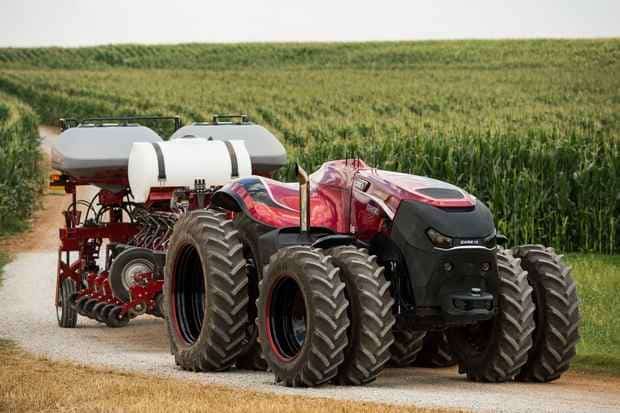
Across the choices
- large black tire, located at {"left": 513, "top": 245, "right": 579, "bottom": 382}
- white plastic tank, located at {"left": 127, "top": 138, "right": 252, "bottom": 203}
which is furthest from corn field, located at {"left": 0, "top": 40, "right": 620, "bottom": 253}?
large black tire, located at {"left": 513, "top": 245, "right": 579, "bottom": 382}

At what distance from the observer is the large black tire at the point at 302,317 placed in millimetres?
11734

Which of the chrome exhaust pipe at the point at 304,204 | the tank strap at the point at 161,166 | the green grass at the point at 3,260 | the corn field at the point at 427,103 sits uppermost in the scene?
the corn field at the point at 427,103

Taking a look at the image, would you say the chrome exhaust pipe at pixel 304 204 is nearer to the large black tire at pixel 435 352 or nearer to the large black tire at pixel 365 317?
the large black tire at pixel 365 317

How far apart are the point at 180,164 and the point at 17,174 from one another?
67.1 ft

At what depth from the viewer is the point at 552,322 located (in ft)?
41.2

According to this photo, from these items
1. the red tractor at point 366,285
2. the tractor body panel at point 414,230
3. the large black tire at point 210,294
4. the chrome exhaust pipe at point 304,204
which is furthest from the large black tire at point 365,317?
the large black tire at point 210,294

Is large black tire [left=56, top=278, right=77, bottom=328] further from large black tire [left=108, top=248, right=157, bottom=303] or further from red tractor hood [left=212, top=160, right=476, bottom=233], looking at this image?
red tractor hood [left=212, top=160, right=476, bottom=233]

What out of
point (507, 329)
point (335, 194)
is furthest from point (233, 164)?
point (507, 329)

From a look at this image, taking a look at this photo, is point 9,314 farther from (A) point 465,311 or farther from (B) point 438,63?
(B) point 438,63

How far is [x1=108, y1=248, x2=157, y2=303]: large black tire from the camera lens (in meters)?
17.1

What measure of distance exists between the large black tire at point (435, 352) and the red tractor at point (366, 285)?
Result: 0.04 ft

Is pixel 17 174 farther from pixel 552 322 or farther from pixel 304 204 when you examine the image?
pixel 552 322

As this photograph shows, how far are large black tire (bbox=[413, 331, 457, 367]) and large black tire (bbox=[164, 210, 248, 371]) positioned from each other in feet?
6.42

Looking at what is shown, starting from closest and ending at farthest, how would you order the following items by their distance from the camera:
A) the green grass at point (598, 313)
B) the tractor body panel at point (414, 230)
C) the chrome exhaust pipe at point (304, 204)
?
the tractor body panel at point (414, 230) → the chrome exhaust pipe at point (304, 204) → the green grass at point (598, 313)
